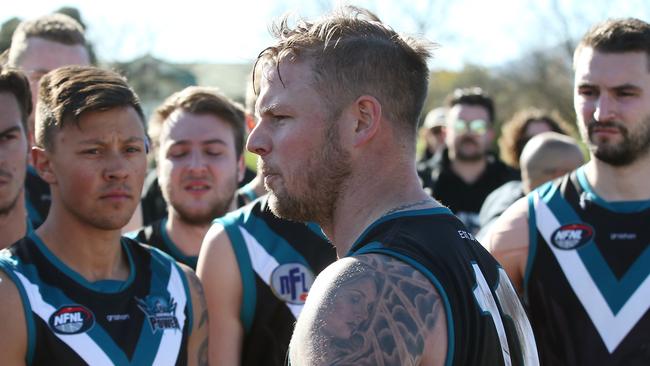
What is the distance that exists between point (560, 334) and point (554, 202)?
2.21ft

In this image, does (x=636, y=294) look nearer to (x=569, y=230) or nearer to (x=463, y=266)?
(x=569, y=230)

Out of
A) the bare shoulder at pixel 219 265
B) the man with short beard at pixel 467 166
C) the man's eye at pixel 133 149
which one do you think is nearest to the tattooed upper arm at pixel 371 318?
the man's eye at pixel 133 149

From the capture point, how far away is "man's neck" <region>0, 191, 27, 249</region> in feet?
14.3

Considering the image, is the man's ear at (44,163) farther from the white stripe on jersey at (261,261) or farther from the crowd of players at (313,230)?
the white stripe on jersey at (261,261)

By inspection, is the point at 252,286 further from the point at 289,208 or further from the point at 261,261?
the point at 289,208

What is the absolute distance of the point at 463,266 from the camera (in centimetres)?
242

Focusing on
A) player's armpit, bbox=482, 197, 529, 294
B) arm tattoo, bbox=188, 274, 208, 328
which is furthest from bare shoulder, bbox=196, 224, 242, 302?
player's armpit, bbox=482, 197, 529, 294

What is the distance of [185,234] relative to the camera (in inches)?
198

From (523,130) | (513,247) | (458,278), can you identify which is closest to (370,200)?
(458,278)

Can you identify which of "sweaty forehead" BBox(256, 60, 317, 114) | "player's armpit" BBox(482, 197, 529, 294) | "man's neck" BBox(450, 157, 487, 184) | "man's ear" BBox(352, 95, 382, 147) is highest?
"sweaty forehead" BBox(256, 60, 317, 114)

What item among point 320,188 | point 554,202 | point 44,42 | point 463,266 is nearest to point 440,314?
point 463,266

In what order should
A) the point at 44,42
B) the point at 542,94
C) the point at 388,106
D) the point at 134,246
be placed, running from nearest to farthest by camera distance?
the point at 388,106, the point at 134,246, the point at 44,42, the point at 542,94

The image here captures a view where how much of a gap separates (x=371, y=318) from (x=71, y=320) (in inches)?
66.4

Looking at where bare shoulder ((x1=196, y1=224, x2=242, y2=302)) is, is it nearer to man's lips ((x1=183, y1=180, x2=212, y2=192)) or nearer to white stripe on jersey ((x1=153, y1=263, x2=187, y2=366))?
white stripe on jersey ((x1=153, y1=263, x2=187, y2=366))
